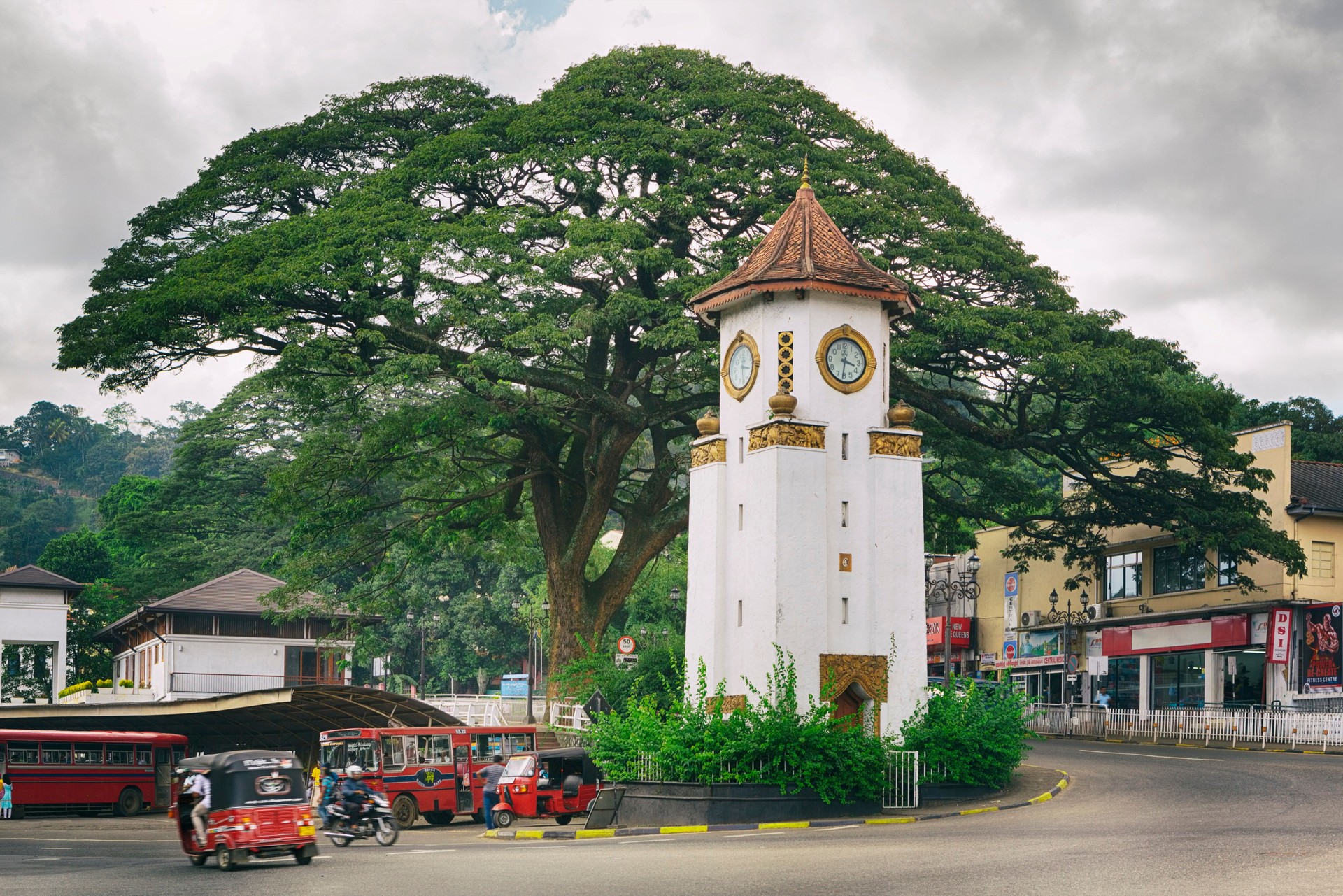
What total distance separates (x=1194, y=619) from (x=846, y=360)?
74.0ft

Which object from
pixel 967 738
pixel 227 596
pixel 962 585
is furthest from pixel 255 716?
pixel 962 585

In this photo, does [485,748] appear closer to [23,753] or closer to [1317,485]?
[23,753]

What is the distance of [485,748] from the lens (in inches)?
1296

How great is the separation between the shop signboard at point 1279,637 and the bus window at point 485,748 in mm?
23557

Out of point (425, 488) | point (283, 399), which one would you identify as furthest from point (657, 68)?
point (283, 399)

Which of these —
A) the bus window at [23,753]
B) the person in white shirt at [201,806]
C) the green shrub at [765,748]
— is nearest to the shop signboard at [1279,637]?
the green shrub at [765,748]

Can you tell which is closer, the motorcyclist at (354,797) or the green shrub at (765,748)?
the motorcyclist at (354,797)

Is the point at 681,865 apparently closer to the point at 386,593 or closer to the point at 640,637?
the point at 386,593

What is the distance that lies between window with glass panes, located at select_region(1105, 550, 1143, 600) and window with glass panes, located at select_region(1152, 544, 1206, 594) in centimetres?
78

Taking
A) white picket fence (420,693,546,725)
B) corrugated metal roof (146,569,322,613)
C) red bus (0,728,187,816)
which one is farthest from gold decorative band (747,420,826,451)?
corrugated metal roof (146,569,322,613)

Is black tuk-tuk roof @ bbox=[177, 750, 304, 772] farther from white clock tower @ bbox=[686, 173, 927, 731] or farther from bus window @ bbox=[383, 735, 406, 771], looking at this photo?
white clock tower @ bbox=[686, 173, 927, 731]

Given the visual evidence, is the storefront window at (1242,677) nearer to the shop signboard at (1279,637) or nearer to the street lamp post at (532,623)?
the shop signboard at (1279,637)

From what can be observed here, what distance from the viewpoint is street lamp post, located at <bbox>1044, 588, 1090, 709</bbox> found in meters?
53.2

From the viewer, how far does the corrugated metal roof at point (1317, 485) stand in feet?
145
